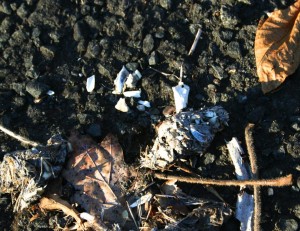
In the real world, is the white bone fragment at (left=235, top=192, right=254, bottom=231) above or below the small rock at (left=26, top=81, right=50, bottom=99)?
below

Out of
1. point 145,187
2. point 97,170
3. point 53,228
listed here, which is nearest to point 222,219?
point 145,187

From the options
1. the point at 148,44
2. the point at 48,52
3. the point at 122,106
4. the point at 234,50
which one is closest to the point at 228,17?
the point at 234,50

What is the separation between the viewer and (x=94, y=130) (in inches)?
118

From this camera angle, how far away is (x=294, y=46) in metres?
2.97

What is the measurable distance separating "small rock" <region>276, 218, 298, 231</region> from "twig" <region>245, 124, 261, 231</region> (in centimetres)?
13

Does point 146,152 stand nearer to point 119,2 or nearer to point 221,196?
point 221,196

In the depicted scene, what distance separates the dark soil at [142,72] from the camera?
9.41 feet

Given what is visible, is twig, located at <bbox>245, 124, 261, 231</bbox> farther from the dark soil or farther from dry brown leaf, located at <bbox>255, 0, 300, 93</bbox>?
dry brown leaf, located at <bbox>255, 0, 300, 93</bbox>

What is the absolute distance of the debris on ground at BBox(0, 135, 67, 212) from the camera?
2.79 m

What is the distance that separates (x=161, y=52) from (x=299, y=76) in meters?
0.83

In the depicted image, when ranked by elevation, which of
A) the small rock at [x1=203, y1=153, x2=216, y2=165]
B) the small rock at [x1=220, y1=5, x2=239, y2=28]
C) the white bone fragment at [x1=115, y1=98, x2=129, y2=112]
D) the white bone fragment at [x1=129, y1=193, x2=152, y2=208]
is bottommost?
the white bone fragment at [x1=129, y1=193, x2=152, y2=208]

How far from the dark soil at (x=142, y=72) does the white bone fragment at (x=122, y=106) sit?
1.1 inches

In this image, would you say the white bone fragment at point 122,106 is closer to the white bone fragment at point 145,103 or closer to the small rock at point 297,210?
the white bone fragment at point 145,103

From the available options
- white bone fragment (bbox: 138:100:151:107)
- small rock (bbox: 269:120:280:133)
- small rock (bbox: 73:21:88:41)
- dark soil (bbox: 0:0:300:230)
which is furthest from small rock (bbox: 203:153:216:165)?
small rock (bbox: 73:21:88:41)
